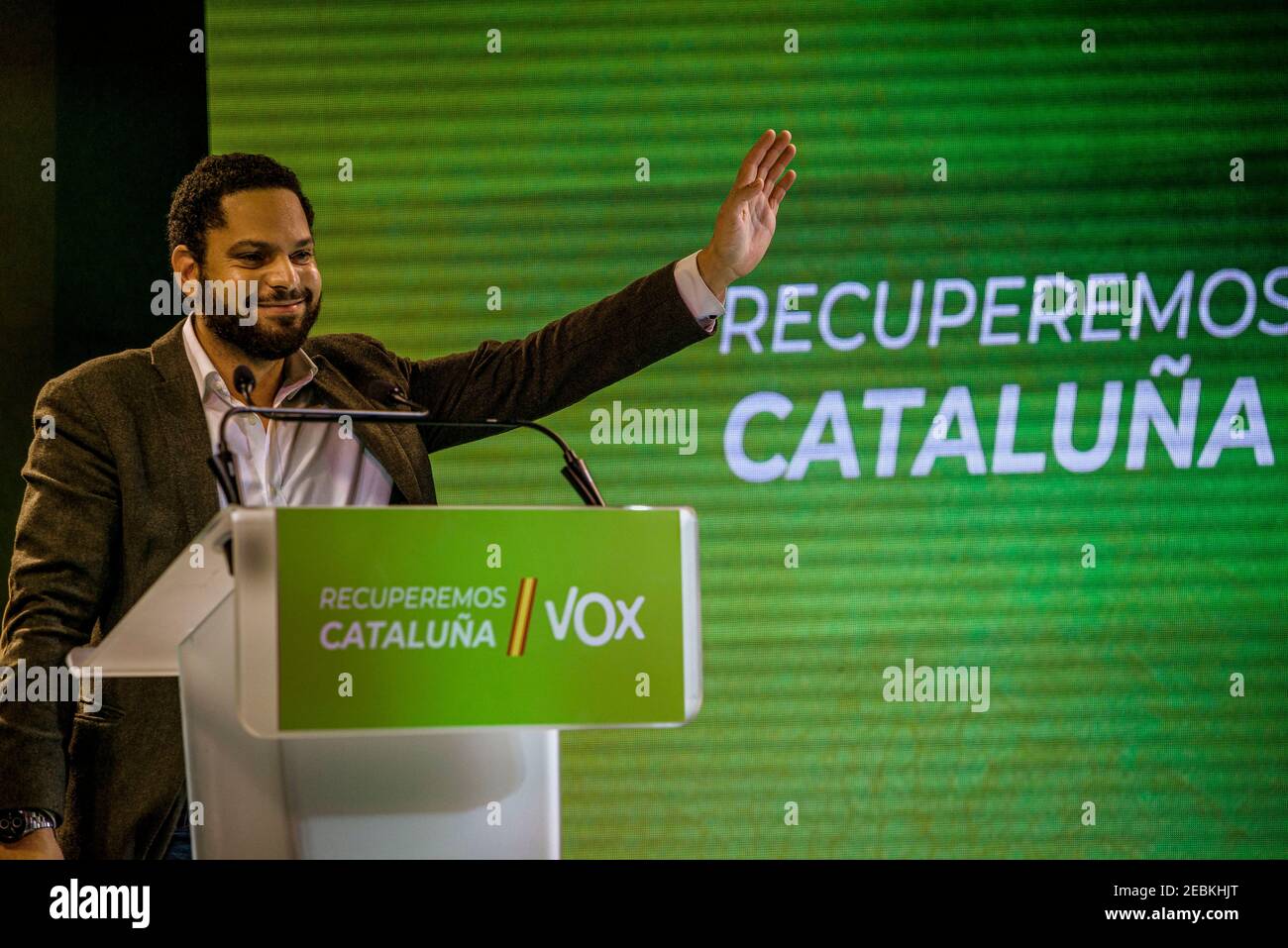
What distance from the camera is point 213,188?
254 centimetres

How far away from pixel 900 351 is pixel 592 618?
2.14 m

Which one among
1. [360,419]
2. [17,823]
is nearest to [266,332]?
[360,419]

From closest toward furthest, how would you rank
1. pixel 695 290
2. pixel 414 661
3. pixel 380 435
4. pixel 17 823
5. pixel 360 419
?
pixel 414 661 → pixel 360 419 → pixel 17 823 → pixel 380 435 → pixel 695 290

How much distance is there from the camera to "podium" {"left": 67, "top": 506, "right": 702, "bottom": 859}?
1572 millimetres

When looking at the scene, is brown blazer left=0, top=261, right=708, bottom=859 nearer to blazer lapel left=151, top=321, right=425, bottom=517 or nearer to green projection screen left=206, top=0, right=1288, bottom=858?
blazer lapel left=151, top=321, right=425, bottom=517

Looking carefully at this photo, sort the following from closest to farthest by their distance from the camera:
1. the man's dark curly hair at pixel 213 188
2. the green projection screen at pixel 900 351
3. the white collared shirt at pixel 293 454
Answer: the white collared shirt at pixel 293 454 → the man's dark curly hair at pixel 213 188 → the green projection screen at pixel 900 351

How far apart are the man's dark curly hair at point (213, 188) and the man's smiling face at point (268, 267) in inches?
0.8

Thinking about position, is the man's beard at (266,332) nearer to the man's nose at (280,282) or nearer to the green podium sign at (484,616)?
the man's nose at (280,282)

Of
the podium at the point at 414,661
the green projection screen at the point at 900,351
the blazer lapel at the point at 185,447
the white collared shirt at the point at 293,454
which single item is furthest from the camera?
the green projection screen at the point at 900,351

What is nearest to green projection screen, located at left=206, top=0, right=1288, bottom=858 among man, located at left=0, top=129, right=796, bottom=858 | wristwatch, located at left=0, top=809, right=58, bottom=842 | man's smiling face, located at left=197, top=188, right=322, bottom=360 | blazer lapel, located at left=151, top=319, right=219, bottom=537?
man, located at left=0, top=129, right=796, bottom=858

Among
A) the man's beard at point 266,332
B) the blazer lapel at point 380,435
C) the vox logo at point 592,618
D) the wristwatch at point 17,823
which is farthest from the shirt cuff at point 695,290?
the wristwatch at point 17,823

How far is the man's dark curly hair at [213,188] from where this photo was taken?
2527mm

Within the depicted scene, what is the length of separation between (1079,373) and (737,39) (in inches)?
48.3

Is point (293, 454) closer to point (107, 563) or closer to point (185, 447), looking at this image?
point (185, 447)
